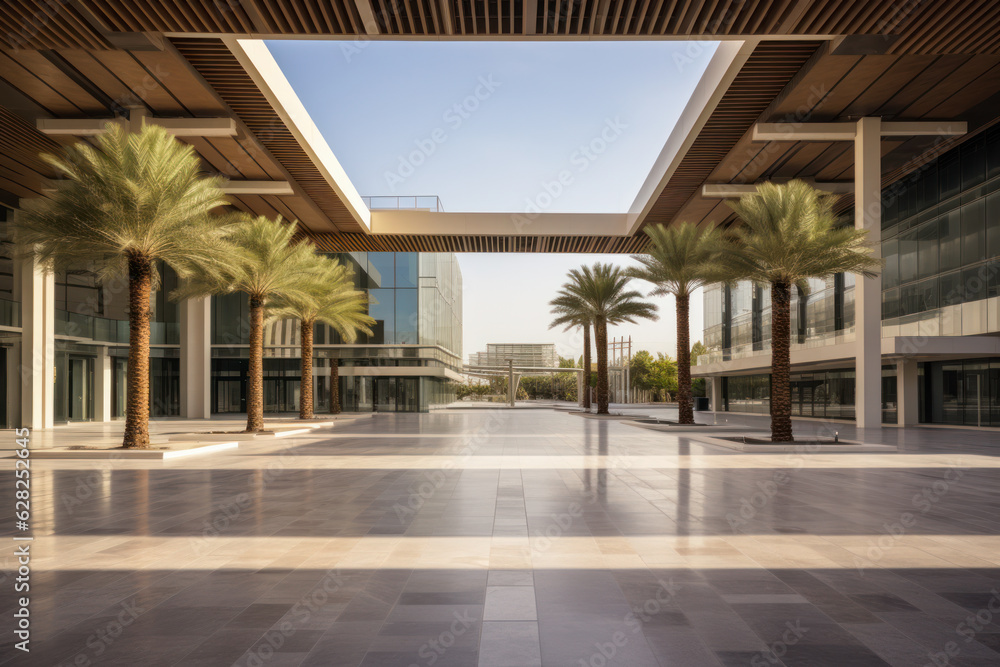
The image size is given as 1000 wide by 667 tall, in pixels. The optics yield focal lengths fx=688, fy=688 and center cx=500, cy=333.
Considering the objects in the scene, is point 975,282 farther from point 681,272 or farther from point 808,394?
point 808,394

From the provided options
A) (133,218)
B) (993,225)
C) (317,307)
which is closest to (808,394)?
(993,225)

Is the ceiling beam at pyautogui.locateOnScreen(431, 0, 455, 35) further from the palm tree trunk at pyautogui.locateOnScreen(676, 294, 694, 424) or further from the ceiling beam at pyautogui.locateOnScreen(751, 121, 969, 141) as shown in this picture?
the palm tree trunk at pyautogui.locateOnScreen(676, 294, 694, 424)

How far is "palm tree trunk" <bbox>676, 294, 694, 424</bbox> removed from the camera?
26.3m

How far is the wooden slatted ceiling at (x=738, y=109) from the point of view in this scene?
54.5 ft

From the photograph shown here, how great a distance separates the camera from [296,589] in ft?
16.6

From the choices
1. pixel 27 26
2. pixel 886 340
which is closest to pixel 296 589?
pixel 27 26

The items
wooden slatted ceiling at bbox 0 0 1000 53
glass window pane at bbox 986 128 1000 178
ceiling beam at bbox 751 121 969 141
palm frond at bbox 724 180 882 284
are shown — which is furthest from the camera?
glass window pane at bbox 986 128 1000 178

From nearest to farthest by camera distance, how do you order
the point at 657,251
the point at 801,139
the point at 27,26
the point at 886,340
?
the point at 27,26
the point at 801,139
the point at 886,340
the point at 657,251

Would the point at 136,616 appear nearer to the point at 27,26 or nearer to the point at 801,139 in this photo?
the point at 27,26

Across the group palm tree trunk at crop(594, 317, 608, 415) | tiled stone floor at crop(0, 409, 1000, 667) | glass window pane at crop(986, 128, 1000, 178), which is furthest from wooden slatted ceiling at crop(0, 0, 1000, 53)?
palm tree trunk at crop(594, 317, 608, 415)

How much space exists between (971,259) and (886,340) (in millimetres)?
4239

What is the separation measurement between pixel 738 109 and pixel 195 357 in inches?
1031

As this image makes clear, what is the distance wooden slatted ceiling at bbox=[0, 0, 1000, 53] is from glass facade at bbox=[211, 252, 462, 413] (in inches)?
1129

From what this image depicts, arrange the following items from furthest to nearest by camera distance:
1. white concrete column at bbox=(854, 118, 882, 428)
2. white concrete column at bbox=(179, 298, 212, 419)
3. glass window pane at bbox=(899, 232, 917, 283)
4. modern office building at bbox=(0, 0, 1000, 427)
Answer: white concrete column at bbox=(179, 298, 212, 419) < glass window pane at bbox=(899, 232, 917, 283) < white concrete column at bbox=(854, 118, 882, 428) < modern office building at bbox=(0, 0, 1000, 427)
